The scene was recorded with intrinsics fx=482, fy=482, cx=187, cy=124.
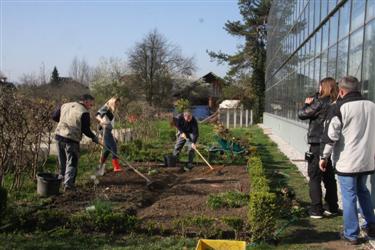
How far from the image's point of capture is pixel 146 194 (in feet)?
24.8

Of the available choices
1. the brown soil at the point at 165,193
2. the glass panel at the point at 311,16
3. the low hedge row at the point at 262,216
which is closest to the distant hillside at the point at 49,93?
the brown soil at the point at 165,193

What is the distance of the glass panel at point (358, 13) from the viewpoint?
7653 millimetres

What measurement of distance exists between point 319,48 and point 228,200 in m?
7.03

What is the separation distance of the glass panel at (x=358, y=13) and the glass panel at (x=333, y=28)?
163cm

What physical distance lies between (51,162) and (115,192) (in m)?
3.94

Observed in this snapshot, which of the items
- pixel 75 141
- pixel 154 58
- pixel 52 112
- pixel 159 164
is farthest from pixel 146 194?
pixel 154 58

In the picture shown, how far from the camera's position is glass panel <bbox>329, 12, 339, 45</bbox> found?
1009 cm

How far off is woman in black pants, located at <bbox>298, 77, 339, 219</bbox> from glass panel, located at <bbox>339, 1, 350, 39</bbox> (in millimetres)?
3345

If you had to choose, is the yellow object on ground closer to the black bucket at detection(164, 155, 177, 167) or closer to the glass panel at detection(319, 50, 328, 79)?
the black bucket at detection(164, 155, 177, 167)

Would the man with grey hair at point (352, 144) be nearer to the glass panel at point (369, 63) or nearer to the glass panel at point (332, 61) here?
the glass panel at point (369, 63)

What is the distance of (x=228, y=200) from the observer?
21.9ft

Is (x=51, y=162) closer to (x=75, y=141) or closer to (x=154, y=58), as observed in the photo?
(x=75, y=141)

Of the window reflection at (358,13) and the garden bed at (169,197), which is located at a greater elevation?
the window reflection at (358,13)

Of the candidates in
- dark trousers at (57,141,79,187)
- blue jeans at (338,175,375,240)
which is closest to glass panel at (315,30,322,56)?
dark trousers at (57,141,79,187)
